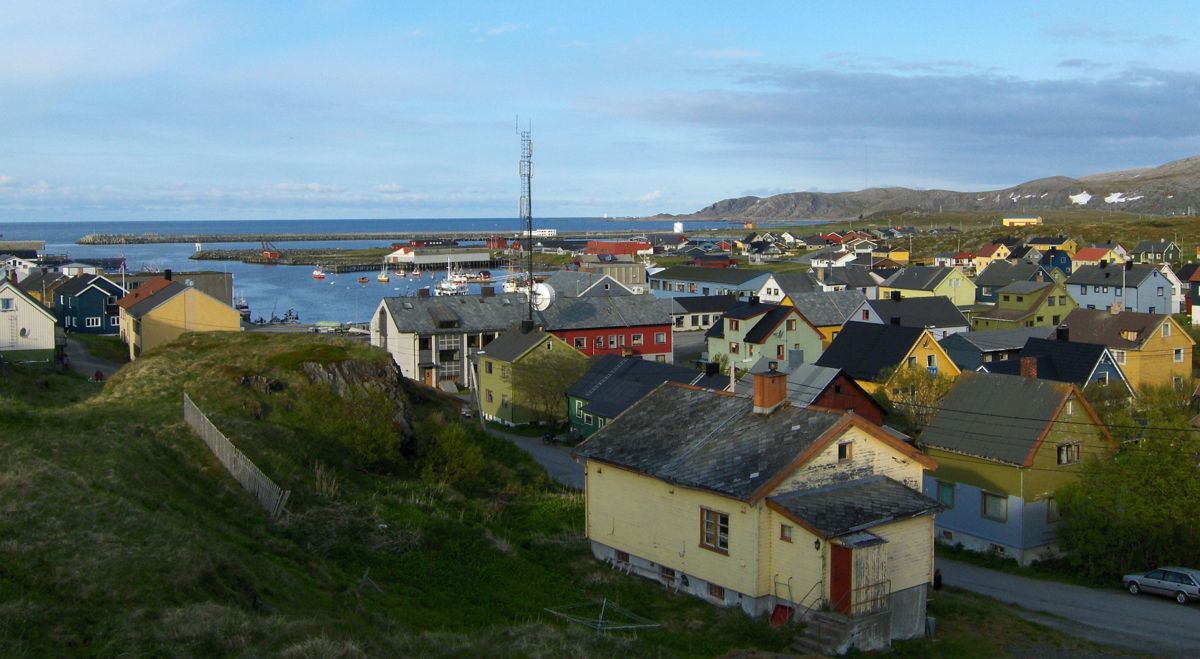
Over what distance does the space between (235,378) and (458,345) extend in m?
22.3

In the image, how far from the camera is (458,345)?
5116 cm

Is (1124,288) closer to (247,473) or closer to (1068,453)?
(1068,453)

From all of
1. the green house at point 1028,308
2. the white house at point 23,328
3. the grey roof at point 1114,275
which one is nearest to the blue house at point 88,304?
the white house at point 23,328

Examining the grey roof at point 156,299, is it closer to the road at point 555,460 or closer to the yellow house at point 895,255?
the road at point 555,460

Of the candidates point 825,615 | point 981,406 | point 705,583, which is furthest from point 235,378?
point 981,406

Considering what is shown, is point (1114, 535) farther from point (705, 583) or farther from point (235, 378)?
point (235, 378)

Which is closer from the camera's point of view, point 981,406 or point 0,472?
point 0,472

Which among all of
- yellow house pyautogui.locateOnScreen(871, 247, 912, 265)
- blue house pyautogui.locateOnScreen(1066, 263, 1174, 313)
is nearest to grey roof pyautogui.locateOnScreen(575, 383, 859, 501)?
blue house pyautogui.locateOnScreen(1066, 263, 1174, 313)

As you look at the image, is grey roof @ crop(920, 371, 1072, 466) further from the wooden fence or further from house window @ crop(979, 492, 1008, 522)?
the wooden fence

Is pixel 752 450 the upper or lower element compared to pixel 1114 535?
upper

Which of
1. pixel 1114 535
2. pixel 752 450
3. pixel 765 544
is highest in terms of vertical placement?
pixel 752 450

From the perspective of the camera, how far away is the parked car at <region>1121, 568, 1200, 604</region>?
21.7m

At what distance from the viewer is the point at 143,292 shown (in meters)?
58.3

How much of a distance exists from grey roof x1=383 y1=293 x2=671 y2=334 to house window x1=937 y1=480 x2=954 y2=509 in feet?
88.9
